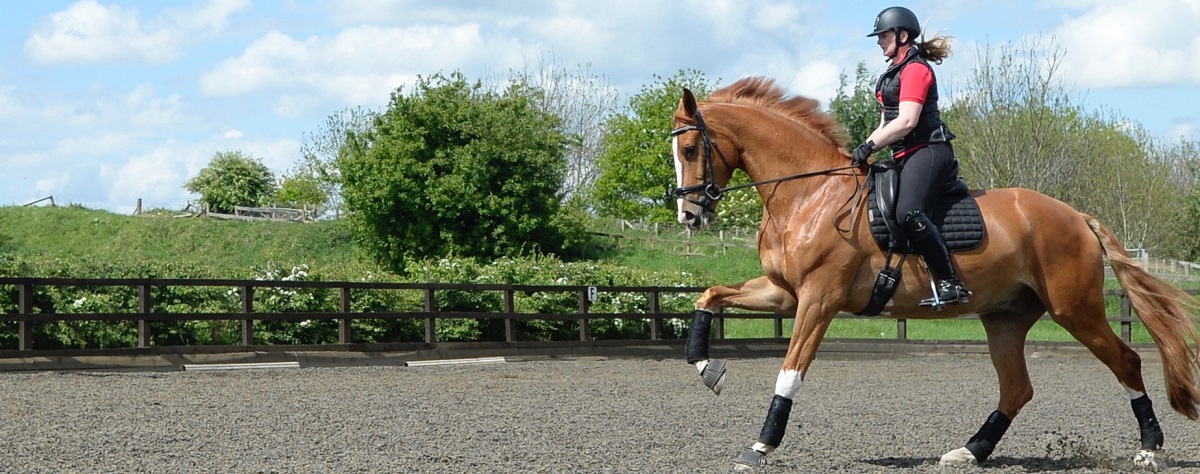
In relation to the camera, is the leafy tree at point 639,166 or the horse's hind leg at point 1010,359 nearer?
the horse's hind leg at point 1010,359

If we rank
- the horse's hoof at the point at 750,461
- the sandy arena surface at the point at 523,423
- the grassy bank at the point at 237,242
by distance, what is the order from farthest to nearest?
the grassy bank at the point at 237,242 < the sandy arena surface at the point at 523,423 < the horse's hoof at the point at 750,461

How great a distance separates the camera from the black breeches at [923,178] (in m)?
6.01

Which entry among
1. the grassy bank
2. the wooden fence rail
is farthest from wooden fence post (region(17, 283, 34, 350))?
the grassy bank

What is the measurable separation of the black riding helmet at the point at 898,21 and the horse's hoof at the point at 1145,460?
258 cm

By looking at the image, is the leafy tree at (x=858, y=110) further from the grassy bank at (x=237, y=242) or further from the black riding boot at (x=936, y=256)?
the black riding boot at (x=936, y=256)

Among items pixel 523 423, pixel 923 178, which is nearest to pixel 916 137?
pixel 923 178

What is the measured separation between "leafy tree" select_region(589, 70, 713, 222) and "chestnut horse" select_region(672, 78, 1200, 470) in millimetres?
48022

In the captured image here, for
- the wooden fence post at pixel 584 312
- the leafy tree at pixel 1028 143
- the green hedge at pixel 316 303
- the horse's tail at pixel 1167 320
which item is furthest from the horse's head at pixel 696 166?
the leafy tree at pixel 1028 143

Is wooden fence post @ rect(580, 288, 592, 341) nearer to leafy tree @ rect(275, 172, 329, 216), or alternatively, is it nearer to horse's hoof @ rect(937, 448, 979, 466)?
horse's hoof @ rect(937, 448, 979, 466)

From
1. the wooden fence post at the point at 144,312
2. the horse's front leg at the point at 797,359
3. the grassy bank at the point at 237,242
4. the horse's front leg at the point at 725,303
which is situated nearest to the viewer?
the horse's front leg at the point at 797,359

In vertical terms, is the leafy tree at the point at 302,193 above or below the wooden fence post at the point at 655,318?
above

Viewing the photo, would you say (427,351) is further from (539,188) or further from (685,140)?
(539,188)

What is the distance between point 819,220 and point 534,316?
11.0 meters

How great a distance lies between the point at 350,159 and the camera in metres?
39.8
